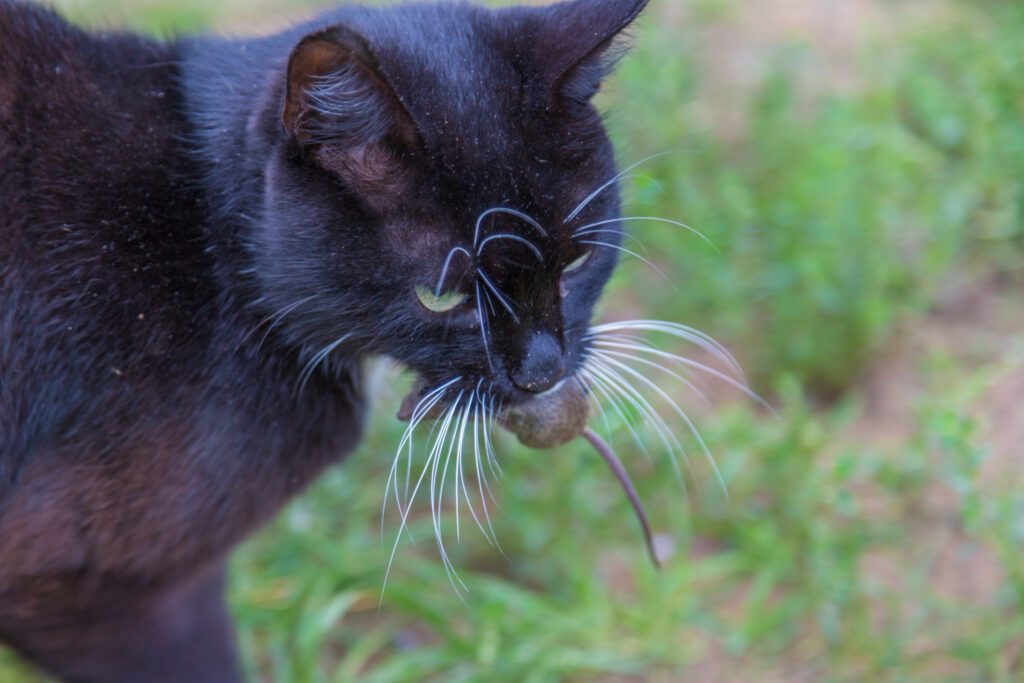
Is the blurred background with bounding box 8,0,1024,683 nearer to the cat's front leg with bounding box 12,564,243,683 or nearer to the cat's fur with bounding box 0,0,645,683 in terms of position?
the cat's front leg with bounding box 12,564,243,683

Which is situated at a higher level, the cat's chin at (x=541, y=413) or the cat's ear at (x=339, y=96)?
the cat's ear at (x=339, y=96)

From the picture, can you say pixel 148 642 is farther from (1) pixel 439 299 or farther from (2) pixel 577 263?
(2) pixel 577 263

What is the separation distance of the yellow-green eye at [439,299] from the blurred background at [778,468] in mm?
482

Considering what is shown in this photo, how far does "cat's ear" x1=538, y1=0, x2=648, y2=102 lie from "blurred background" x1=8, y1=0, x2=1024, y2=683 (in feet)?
0.81

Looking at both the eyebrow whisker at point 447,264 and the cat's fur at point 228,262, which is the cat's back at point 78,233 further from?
the eyebrow whisker at point 447,264

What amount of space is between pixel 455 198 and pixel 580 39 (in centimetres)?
28

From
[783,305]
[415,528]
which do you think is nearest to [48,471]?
[415,528]

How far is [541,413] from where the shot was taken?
155cm

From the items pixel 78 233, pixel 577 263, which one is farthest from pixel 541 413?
pixel 78 233

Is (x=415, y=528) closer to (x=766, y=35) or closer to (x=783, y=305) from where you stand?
(x=783, y=305)

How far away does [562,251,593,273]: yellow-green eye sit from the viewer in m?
1.53

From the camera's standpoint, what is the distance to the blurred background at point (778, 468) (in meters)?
2.03

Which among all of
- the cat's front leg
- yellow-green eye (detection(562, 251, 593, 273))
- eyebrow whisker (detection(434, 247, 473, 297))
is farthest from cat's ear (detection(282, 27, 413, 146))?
the cat's front leg

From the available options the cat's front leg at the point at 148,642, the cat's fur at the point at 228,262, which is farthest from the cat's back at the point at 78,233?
the cat's front leg at the point at 148,642
